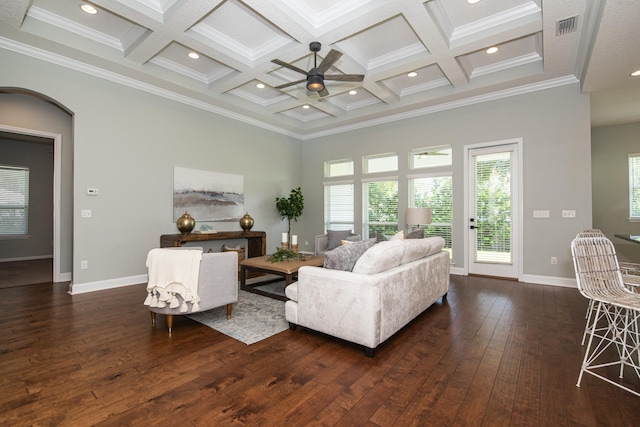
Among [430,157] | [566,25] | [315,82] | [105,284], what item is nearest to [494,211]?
[430,157]

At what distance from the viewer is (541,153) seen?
4801 mm

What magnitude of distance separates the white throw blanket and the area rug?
0.40 metres

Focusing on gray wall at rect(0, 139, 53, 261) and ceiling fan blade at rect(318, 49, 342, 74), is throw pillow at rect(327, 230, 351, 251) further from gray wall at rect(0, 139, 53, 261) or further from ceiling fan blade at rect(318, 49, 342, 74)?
gray wall at rect(0, 139, 53, 261)

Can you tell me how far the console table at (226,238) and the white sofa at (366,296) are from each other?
8.96 feet

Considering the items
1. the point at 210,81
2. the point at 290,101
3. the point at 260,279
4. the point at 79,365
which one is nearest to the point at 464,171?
the point at 290,101

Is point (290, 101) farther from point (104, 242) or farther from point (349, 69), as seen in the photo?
point (104, 242)

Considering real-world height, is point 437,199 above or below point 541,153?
below

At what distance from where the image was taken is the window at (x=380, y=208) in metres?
6.43

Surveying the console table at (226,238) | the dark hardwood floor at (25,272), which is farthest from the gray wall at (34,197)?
the console table at (226,238)

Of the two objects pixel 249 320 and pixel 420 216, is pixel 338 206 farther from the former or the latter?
pixel 249 320

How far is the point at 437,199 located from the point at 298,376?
471 cm

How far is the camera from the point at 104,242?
14.7ft

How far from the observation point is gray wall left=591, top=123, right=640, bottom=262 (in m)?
6.49

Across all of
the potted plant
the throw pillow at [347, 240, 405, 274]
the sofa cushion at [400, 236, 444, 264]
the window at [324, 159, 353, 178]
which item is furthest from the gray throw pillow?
the window at [324, 159, 353, 178]
